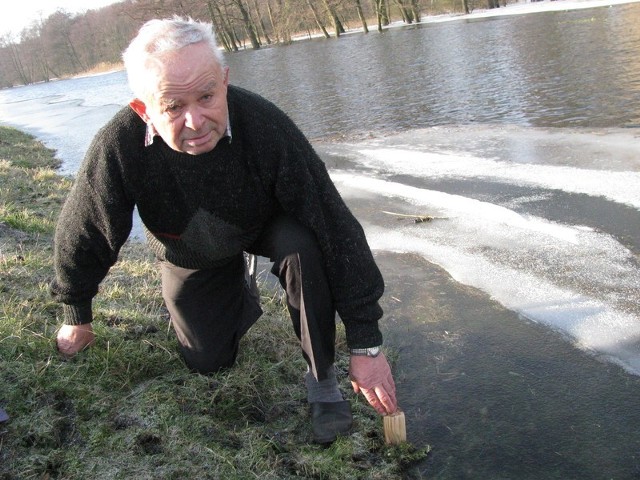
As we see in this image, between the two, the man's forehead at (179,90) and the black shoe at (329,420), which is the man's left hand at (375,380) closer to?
the black shoe at (329,420)

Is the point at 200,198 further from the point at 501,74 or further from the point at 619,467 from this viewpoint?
the point at 501,74

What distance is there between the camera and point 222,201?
2324 mm

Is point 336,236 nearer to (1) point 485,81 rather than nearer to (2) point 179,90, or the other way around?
(2) point 179,90

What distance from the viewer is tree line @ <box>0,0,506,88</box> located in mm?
36844

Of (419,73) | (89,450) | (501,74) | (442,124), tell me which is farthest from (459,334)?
(419,73)

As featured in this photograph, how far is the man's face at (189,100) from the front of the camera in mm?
2051

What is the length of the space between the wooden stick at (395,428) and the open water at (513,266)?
121 mm

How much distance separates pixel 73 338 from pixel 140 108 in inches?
42.9

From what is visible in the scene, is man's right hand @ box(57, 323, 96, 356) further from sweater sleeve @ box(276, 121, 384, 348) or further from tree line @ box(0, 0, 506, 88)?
tree line @ box(0, 0, 506, 88)

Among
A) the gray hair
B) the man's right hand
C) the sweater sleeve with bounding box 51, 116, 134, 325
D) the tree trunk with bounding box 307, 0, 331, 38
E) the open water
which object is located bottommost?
the open water

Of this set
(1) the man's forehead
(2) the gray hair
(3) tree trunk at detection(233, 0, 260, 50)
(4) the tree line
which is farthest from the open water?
(3) tree trunk at detection(233, 0, 260, 50)

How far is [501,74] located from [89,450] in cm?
1179

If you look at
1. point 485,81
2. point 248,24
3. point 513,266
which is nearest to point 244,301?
point 513,266

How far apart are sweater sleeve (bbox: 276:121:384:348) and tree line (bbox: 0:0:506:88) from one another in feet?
47.5
